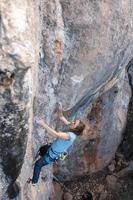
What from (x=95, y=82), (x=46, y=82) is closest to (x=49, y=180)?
(x=95, y=82)

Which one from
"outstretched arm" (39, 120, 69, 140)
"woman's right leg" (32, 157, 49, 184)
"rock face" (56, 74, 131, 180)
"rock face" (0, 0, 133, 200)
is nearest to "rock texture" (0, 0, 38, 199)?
"rock face" (0, 0, 133, 200)

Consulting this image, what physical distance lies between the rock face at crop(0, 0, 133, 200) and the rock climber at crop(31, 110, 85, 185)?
8.6 inches

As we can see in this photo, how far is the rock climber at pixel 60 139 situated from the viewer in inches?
295

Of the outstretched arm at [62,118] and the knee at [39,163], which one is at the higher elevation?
the outstretched arm at [62,118]

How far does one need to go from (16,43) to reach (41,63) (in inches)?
69.2

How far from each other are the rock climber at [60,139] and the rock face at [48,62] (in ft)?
0.72

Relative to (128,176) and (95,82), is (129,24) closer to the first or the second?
(95,82)

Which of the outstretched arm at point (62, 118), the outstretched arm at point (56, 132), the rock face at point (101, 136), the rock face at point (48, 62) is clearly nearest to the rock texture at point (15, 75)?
the rock face at point (48, 62)

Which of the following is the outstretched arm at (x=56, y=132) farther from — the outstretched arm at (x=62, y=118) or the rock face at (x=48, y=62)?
the outstretched arm at (x=62, y=118)

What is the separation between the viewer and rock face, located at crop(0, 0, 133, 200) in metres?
5.53

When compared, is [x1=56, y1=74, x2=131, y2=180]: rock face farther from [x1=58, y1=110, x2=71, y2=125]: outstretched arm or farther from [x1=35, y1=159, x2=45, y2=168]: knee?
[x1=35, y1=159, x2=45, y2=168]: knee

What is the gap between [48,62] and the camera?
7.27 meters

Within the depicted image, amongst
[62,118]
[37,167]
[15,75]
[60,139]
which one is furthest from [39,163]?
[15,75]

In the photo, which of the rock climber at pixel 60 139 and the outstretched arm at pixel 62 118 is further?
the outstretched arm at pixel 62 118
